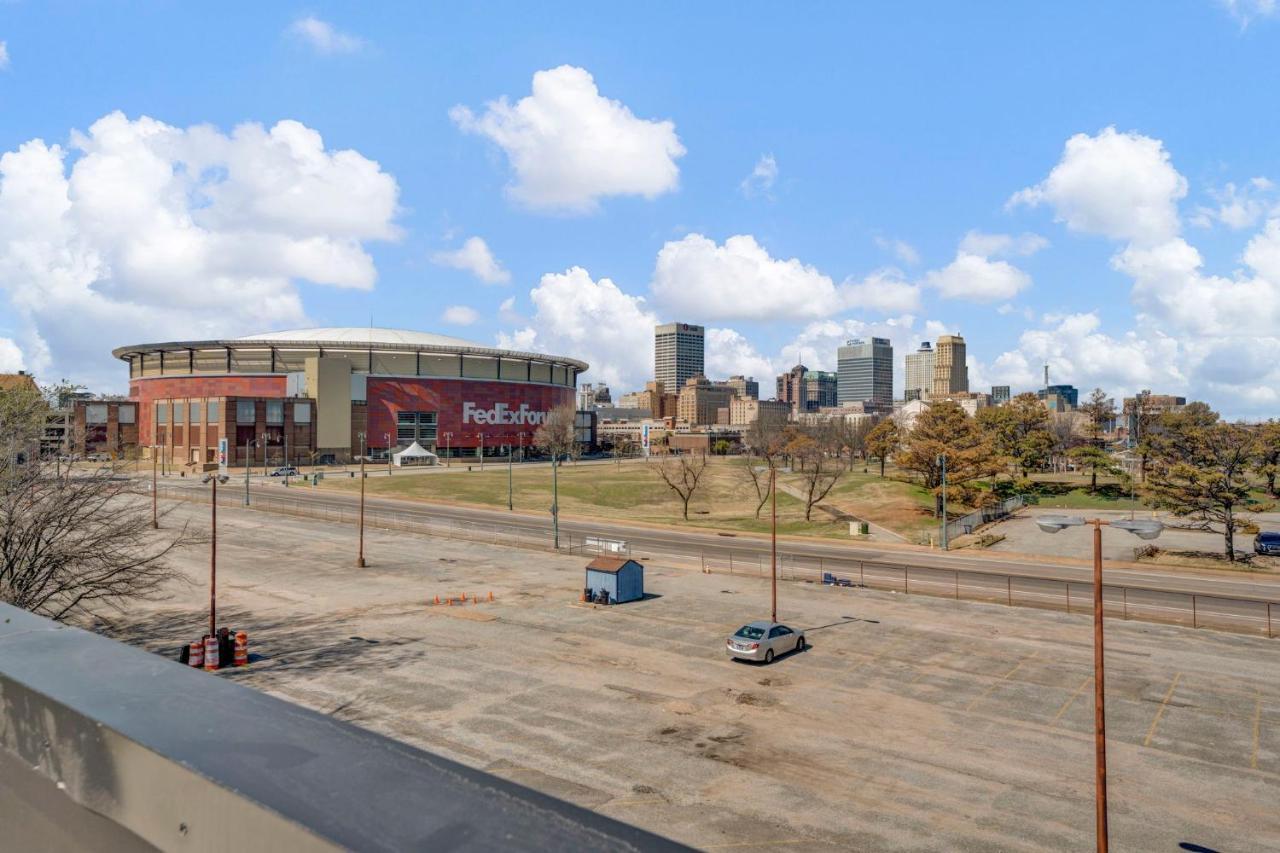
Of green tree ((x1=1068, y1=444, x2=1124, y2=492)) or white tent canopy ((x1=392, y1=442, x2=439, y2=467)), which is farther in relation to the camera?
white tent canopy ((x1=392, y1=442, x2=439, y2=467))

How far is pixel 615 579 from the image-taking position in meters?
41.0

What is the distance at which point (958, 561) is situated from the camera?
190ft

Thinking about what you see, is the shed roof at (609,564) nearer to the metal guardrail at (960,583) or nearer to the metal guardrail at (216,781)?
the metal guardrail at (960,583)

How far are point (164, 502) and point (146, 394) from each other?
80727 millimetres

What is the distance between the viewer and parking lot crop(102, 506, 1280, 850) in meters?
18.5

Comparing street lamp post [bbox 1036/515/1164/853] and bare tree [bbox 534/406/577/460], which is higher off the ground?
bare tree [bbox 534/406/577/460]

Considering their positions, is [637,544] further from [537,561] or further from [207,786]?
[207,786]

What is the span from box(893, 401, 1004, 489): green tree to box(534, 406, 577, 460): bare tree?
259 ft

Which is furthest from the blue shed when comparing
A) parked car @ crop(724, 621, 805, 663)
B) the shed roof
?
parked car @ crop(724, 621, 805, 663)

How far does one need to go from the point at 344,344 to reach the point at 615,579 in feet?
430

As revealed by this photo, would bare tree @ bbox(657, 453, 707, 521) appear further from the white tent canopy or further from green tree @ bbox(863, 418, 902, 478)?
the white tent canopy

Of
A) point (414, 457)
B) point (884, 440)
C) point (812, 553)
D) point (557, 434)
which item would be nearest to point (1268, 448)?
point (812, 553)

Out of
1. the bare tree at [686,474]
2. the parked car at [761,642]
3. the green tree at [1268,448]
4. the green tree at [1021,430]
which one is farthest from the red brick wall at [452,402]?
the parked car at [761,642]

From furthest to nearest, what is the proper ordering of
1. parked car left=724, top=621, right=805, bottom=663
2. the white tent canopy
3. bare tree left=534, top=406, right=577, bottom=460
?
1. bare tree left=534, top=406, right=577, bottom=460
2. the white tent canopy
3. parked car left=724, top=621, right=805, bottom=663
